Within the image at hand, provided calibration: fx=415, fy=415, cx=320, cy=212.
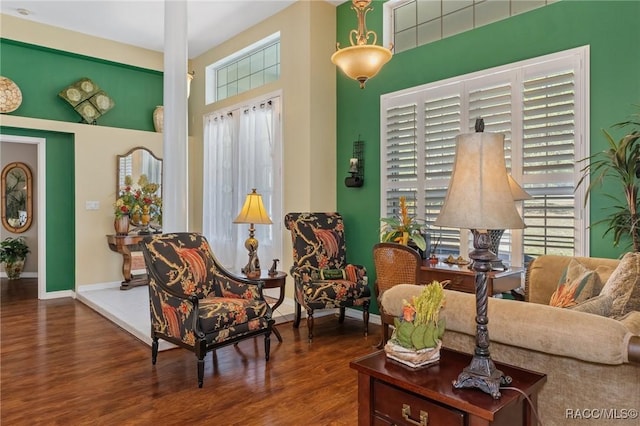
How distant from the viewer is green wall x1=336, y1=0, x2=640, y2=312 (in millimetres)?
3055

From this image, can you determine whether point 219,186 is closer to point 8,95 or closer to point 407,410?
point 8,95

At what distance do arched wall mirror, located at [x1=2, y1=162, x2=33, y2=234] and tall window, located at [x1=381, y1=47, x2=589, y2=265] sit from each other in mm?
6589

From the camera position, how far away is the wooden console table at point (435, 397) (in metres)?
1.33

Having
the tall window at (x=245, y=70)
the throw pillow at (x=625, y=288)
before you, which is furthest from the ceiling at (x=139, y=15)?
the throw pillow at (x=625, y=288)

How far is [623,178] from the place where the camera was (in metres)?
2.81

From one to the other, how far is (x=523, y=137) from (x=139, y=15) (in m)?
5.00

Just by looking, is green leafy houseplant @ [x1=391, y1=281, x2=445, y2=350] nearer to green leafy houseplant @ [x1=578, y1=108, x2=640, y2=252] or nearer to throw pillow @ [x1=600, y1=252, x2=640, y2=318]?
throw pillow @ [x1=600, y1=252, x2=640, y2=318]

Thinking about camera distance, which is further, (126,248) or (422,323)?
(126,248)

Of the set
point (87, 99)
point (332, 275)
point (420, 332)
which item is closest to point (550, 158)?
point (332, 275)

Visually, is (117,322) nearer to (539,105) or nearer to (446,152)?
(446,152)

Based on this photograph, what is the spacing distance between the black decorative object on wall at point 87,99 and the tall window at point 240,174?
1536 millimetres

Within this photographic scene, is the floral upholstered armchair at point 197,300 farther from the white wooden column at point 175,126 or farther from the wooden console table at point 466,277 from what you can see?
the wooden console table at point 466,277

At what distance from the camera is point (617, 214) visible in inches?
113

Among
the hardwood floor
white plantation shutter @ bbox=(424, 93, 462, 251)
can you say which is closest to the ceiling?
white plantation shutter @ bbox=(424, 93, 462, 251)
